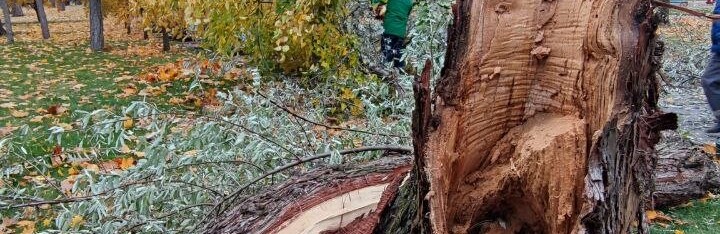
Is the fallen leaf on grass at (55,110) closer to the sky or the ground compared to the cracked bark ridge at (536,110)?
closer to the ground

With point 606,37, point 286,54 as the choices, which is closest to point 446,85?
point 606,37

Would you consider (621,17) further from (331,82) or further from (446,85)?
(331,82)

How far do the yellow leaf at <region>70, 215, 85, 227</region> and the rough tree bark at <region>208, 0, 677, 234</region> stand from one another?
4.23ft

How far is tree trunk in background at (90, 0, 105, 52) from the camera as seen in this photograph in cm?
1148

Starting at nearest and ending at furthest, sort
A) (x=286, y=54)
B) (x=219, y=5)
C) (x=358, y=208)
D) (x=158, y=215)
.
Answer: (x=358, y=208), (x=158, y=215), (x=219, y=5), (x=286, y=54)

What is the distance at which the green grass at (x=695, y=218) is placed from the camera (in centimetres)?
321

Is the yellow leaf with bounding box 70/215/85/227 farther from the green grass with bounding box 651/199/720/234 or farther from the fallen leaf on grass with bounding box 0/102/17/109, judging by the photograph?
the fallen leaf on grass with bounding box 0/102/17/109

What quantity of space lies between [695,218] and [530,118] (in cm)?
206

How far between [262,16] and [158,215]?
3.06 metres

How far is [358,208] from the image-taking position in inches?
82.5

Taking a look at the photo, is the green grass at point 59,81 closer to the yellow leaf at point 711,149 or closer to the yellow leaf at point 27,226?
the yellow leaf at point 27,226

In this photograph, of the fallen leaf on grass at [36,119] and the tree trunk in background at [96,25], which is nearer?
the fallen leaf on grass at [36,119]

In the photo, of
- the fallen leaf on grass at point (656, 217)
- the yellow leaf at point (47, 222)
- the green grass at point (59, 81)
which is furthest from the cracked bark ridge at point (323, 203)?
the green grass at point (59, 81)

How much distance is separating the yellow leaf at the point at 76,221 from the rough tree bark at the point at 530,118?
1288 mm
